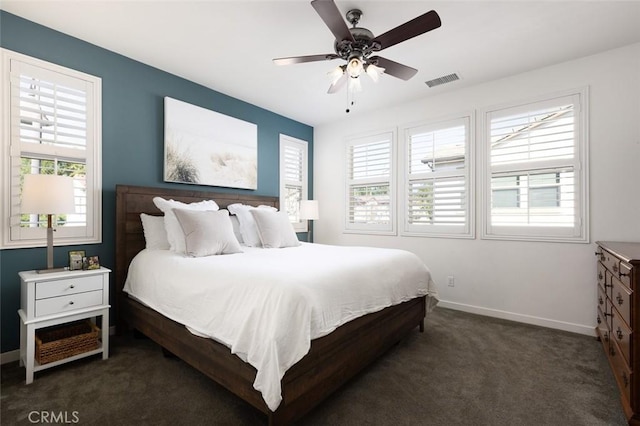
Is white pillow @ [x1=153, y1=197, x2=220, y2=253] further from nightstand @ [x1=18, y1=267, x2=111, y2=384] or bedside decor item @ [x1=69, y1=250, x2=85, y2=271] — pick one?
bedside decor item @ [x1=69, y1=250, x2=85, y2=271]

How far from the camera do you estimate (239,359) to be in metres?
1.66

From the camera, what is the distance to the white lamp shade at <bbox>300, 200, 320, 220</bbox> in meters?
4.66

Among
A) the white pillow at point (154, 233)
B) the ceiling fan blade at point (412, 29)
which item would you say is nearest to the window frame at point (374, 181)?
the ceiling fan blade at point (412, 29)

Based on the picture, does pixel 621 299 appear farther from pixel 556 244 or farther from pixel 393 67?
pixel 393 67

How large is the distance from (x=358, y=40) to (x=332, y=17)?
371 mm

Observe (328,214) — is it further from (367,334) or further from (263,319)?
(263,319)

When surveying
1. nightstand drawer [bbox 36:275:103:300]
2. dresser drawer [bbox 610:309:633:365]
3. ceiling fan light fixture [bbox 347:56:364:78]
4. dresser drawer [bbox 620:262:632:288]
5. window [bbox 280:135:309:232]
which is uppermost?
ceiling fan light fixture [bbox 347:56:364:78]

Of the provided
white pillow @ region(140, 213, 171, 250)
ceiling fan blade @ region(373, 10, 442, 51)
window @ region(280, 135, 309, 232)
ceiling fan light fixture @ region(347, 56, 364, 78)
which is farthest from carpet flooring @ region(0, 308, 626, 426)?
window @ region(280, 135, 309, 232)

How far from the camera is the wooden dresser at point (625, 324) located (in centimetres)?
163

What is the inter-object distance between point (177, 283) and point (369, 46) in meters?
Result: 2.21

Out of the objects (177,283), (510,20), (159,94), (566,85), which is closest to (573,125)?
(566,85)

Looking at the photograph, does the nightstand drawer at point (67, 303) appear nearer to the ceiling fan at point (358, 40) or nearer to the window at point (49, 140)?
the window at point (49, 140)

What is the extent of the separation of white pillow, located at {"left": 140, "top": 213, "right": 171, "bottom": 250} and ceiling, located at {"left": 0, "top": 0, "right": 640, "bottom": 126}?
164cm

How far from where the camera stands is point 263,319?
61.7 inches
